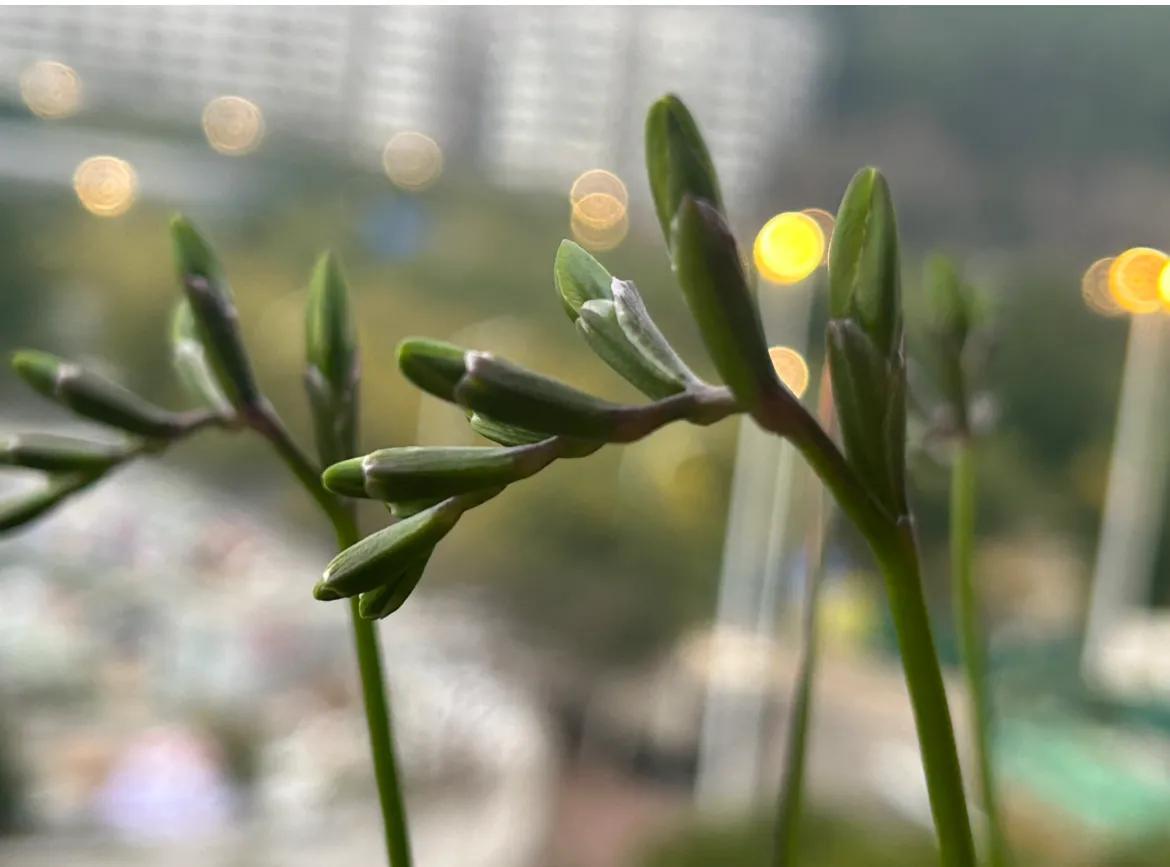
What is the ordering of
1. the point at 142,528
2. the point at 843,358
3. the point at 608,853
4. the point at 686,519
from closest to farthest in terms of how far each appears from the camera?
the point at 843,358
the point at 608,853
the point at 142,528
the point at 686,519

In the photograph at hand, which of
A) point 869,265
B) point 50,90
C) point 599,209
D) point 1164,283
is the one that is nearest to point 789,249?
point 1164,283

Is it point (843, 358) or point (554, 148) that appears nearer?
point (843, 358)

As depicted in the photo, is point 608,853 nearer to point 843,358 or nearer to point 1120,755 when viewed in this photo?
point 1120,755

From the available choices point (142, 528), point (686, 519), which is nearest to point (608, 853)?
point (686, 519)

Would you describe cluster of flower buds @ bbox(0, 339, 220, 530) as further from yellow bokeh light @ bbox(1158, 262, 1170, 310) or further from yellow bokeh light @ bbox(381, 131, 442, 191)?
yellow bokeh light @ bbox(381, 131, 442, 191)

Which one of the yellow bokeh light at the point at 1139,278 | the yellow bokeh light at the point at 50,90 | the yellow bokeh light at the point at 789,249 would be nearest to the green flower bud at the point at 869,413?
the yellow bokeh light at the point at 789,249

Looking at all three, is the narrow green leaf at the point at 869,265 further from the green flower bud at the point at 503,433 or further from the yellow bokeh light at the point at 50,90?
the yellow bokeh light at the point at 50,90
